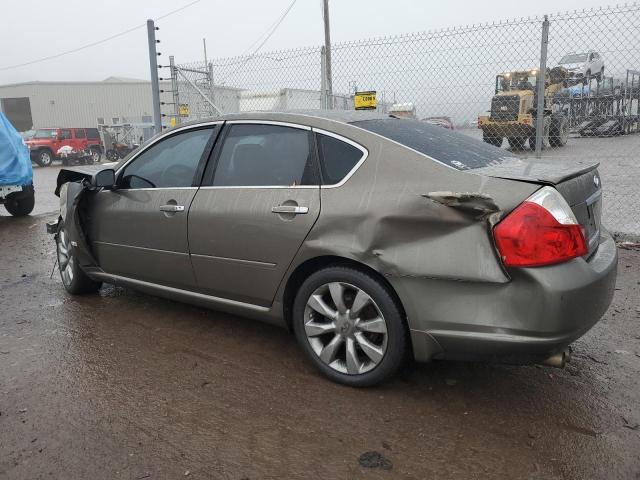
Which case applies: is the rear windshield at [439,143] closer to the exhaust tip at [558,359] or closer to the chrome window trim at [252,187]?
the chrome window trim at [252,187]

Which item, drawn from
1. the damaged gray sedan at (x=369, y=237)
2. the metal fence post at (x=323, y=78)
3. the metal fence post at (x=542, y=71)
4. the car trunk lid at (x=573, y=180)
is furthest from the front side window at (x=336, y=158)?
the metal fence post at (x=323, y=78)

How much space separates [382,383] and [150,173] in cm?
224

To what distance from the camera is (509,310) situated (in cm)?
239

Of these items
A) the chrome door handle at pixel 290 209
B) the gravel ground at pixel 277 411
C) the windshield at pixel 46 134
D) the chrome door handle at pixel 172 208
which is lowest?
the gravel ground at pixel 277 411

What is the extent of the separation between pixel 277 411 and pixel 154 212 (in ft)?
5.60

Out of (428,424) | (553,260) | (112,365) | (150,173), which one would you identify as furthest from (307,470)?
(150,173)

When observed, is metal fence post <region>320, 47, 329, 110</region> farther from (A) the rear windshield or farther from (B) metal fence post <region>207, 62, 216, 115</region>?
(A) the rear windshield

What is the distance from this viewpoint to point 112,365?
131 inches

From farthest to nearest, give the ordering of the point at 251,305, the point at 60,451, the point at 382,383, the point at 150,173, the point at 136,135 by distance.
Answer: the point at 136,135 < the point at 150,173 < the point at 251,305 < the point at 382,383 < the point at 60,451

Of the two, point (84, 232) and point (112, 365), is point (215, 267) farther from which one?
point (84, 232)

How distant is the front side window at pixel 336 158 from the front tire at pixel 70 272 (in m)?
2.52

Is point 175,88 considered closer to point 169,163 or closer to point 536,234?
point 169,163

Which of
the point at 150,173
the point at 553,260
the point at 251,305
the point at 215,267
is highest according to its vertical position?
the point at 150,173

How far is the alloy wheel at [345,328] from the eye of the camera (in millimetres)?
2791
